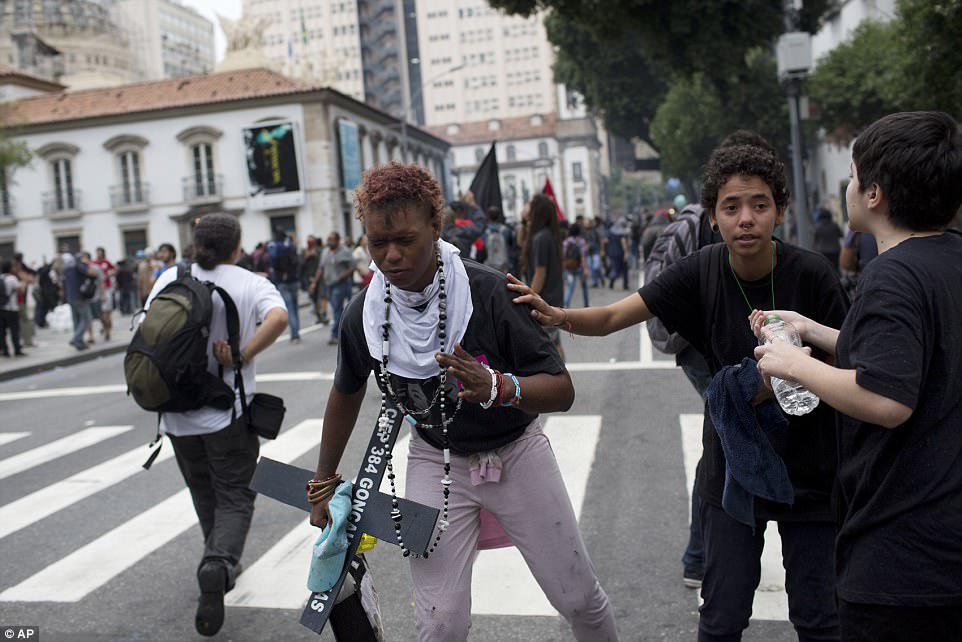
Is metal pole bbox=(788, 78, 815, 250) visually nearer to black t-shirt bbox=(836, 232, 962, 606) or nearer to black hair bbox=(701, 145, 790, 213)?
black hair bbox=(701, 145, 790, 213)

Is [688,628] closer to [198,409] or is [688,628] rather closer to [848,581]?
[848,581]

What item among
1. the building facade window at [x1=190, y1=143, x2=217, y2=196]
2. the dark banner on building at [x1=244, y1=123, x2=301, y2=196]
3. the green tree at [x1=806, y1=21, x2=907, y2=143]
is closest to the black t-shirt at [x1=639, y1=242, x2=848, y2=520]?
the green tree at [x1=806, y1=21, x2=907, y2=143]

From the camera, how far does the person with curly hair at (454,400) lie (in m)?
2.71

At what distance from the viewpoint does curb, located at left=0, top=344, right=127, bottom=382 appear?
14370 mm

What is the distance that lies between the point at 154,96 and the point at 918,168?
153 feet

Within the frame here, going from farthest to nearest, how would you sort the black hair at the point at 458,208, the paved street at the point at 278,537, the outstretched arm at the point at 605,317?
the black hair at the point at 458,208 < the paved street at the point at 278,537 < the outstretched arm at the point at 605,317

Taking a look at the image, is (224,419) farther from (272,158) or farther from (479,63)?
(479,63)

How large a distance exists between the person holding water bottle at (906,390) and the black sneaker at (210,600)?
2716mm

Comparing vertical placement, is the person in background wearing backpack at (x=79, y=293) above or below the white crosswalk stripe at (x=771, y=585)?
above

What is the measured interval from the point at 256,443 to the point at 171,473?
3104mm

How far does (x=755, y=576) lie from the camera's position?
114 inches

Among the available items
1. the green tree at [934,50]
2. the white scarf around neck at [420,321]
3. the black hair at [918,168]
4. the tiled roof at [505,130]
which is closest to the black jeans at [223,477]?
the white scarf around neck at [420,321]

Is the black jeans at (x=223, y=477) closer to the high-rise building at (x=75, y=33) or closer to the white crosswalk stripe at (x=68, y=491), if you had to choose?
the white crosswalk stripe at (x=68, y=491)

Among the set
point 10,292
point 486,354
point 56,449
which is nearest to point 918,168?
point 486,354
